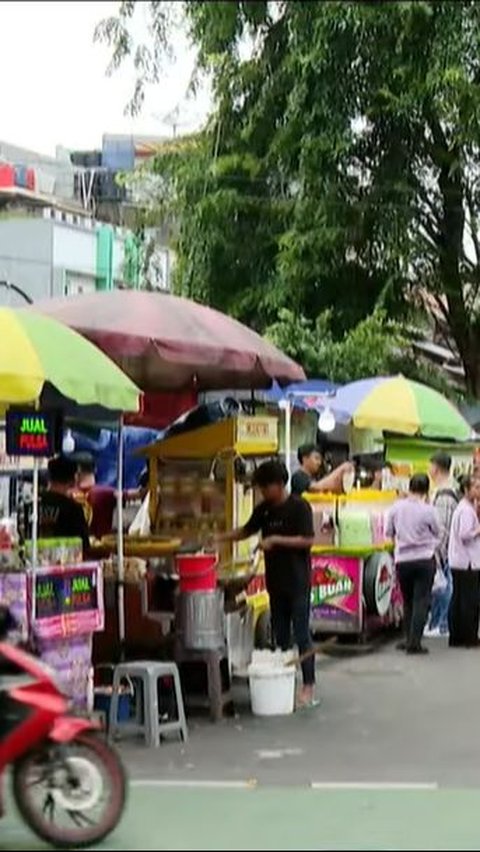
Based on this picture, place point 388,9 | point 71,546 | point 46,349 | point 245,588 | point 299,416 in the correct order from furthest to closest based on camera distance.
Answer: point 299,416 → point 245,588 → point 71,546 → point 46,349 → point 388,9

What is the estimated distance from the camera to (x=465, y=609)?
12.8 m

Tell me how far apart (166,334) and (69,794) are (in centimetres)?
409

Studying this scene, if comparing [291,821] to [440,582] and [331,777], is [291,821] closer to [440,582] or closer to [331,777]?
[331,777]

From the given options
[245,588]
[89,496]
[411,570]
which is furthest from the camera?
[411,570]

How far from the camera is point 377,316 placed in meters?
15.6

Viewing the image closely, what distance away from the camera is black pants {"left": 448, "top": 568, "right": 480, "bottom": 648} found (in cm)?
1272

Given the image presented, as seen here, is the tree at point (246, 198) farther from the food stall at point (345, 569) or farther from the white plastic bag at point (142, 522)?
the white plastic bag at point (142, 522)

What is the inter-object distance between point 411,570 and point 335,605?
0.80m

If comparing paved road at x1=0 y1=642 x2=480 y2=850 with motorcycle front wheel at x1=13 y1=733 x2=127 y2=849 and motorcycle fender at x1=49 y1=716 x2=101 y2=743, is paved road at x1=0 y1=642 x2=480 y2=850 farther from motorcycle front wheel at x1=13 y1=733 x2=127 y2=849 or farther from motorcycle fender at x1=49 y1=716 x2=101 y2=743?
motorcycle fender at x1=49 y1=716 x2=101 y2=743

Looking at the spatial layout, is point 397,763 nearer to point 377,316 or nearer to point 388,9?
point 388,9

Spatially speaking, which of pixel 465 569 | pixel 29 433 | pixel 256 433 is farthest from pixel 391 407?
pixel 29 433

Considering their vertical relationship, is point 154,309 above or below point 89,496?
above

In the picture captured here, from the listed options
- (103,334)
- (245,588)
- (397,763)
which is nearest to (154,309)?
(103,334)

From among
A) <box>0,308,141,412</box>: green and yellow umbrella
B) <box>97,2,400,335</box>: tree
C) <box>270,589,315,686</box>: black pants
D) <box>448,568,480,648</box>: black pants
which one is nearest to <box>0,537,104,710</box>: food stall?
<box>0,308,141,412</box>: green and yellow umbrella
